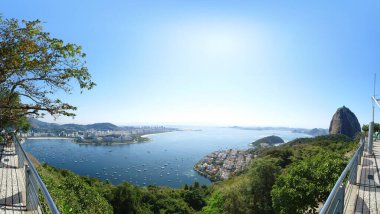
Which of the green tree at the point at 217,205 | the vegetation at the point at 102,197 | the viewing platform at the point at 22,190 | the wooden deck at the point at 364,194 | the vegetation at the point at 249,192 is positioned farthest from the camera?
the green tree at the point at 217,205

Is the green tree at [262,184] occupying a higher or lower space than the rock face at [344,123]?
lower

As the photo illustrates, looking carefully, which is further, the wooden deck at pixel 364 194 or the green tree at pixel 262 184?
the green tree at pixel 262 184

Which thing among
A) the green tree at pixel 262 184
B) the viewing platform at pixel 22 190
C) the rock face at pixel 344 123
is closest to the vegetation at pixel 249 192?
the green tree at pixel 262 184

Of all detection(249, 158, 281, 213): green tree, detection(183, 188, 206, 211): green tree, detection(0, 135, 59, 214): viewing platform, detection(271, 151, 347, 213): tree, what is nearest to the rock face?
detection(183, 188, 206, 211): green tree

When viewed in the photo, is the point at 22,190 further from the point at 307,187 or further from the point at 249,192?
the point at 249,192

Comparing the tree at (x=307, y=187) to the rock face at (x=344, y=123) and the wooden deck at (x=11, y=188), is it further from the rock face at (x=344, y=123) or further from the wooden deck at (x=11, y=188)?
the rock face at (x=344, y=123)
